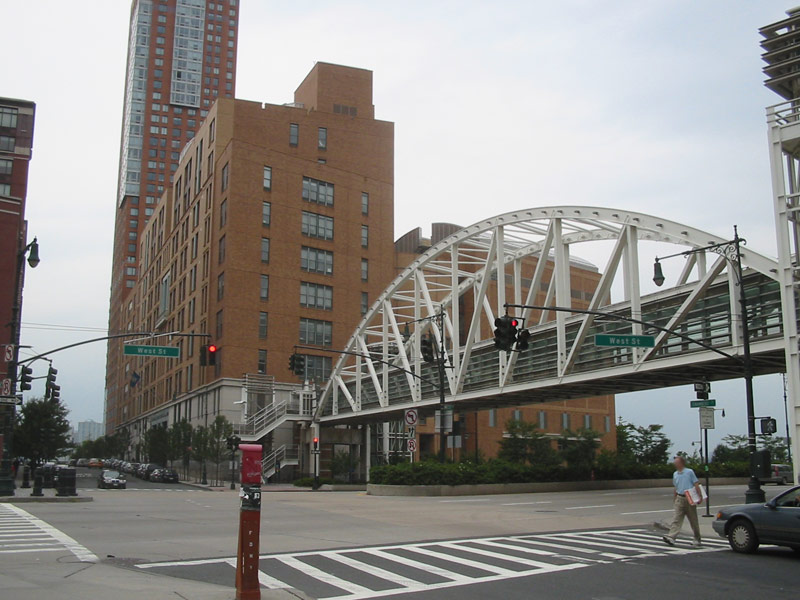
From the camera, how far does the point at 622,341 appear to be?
85.5 ft

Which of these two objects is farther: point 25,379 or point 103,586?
point 25,379

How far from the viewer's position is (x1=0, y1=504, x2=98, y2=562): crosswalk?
1402cm

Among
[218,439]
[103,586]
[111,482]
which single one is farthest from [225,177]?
[103,586]

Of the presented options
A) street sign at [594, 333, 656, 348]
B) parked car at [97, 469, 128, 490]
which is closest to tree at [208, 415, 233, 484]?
parked car at [97, 469, 128, 490]

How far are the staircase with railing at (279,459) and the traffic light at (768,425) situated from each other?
46340mm

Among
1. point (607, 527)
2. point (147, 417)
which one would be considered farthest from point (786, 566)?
point (147, 417)

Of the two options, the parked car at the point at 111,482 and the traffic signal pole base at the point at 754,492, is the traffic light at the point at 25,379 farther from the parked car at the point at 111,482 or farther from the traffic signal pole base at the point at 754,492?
the traffic signal pole base at the point at 754,492

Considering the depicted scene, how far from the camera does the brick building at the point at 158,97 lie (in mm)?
166375

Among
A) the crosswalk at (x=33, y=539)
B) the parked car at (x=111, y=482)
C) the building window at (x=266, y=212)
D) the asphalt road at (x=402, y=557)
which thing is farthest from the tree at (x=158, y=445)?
the crosswalk at (x=33, y=539)

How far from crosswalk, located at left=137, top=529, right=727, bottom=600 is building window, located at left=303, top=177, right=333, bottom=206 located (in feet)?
207

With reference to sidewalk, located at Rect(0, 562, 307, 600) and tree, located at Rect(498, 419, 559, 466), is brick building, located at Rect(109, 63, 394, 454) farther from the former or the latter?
sidewalk, located at Rect(0, 562, 307, 600)

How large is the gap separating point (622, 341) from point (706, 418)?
387 cm

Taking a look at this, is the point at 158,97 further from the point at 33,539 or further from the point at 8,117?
the point at 33,539

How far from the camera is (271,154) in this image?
7550cm
